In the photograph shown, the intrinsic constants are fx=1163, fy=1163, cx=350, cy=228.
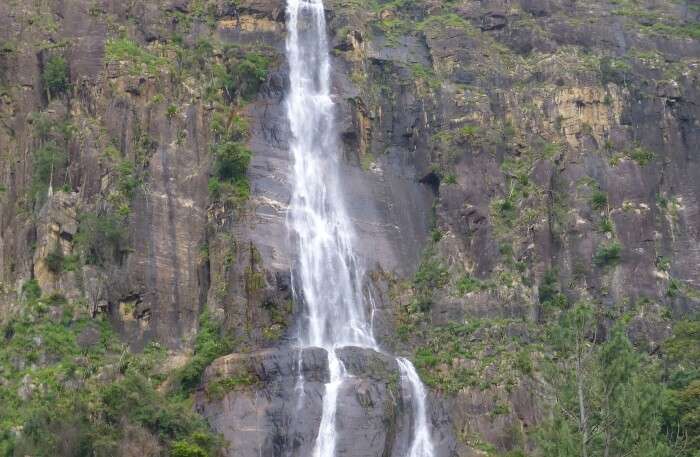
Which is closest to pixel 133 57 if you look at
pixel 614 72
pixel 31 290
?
pixel 31 290

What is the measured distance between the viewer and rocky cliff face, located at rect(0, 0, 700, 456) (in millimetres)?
54812

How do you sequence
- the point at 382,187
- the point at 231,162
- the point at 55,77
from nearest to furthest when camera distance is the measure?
the point at 231,162 → the point at 55,77 → the point at 382,187

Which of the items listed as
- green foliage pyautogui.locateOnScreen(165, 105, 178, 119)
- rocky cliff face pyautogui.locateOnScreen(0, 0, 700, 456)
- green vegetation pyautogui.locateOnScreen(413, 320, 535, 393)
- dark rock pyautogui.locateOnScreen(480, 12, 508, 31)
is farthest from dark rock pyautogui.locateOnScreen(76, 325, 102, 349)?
dark rock pyautogui.locateOnScreen(480, 12, 508, 31)

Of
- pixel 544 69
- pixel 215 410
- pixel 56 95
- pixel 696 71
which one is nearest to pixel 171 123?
pixel 56 95

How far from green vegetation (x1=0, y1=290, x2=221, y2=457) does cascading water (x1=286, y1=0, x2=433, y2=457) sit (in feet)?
22.2

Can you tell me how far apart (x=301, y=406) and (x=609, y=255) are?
1970 centimetres

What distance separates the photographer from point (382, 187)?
2574 inches

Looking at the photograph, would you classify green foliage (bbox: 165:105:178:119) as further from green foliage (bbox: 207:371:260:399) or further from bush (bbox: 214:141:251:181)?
green foliage (bbox: 207:371:260:399)

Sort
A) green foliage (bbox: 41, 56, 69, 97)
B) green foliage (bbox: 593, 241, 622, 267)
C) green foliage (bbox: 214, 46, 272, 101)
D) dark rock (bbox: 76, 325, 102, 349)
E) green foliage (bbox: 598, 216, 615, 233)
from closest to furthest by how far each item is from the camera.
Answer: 1. dark rock (bbox: 76, 325, 102, 349)
2. green foliage (bbox: 593, 241, 622, 267)
3. green foliage (bbox: 598, 216, 615, 233)
4. green foliage (bbox: 41, 56, 69, 97)
5. green foliage (bbox: 214, 46, 272, 101)

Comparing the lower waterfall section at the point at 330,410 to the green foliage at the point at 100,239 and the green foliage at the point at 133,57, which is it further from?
the green foliage at the point at 133,57

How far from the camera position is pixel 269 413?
167 ft

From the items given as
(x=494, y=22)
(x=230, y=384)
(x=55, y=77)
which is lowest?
(x=230, y=384)

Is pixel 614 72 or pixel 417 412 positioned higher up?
pixel 614 72

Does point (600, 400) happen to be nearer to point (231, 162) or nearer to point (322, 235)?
point (322, 235)
